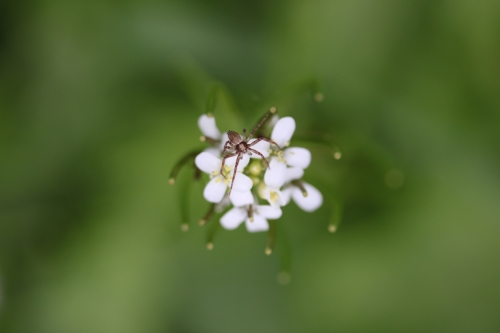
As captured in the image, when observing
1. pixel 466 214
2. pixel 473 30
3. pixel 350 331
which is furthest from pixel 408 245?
pixel 473 30

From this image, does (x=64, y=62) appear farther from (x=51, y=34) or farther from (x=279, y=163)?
(x=279, y=163)

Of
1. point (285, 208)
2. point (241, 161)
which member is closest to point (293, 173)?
point (241, 161)

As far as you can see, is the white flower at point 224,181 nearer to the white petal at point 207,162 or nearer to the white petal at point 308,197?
the white petal at point 207,162

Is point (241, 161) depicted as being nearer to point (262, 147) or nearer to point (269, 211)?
point (262, 147)

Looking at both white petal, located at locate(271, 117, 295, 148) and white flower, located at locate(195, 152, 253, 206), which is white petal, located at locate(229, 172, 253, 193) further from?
white petal, located at locate(271, 117, 295, 148)

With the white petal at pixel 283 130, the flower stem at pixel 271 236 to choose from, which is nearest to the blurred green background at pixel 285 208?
the flower stem at pixel 271 236

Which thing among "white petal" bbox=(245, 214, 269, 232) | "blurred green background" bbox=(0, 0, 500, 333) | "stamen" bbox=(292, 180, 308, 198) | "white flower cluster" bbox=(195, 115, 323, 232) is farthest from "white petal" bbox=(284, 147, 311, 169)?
"blurred green background" bbox=(0, 0, 500, 333)
